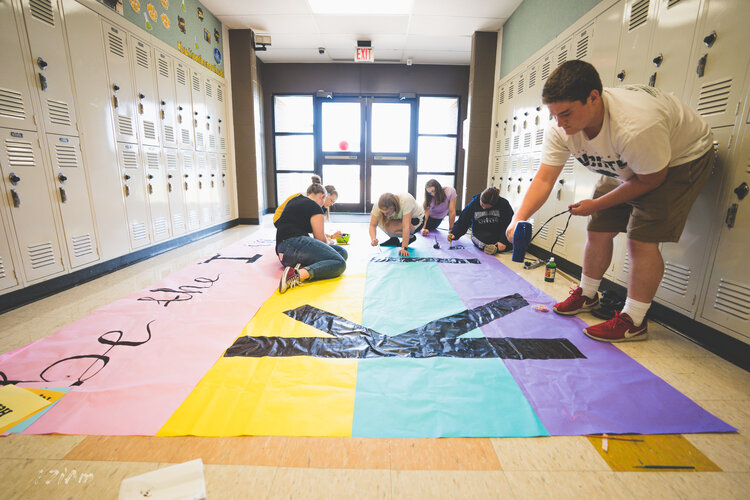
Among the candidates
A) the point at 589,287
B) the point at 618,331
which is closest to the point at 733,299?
the point at 618,331

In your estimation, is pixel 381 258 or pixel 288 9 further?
pixel 288 9

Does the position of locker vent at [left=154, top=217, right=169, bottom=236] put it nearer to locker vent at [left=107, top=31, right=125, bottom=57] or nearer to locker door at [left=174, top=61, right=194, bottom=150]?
locker door at [left=174, top=61, right=194, bottom=150]

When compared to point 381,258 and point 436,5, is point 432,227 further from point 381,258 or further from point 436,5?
point 436,5

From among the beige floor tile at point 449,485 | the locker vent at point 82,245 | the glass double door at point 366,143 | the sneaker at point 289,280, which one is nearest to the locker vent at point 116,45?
the locker vent at point 82,245

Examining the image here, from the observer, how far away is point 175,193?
14.0ft

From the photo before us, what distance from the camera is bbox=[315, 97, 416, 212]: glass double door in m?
7.47

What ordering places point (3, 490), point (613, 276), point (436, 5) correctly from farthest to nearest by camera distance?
point (436, 5) < point (613, 276) < point (3, 490)

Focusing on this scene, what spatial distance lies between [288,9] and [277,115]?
2.82m

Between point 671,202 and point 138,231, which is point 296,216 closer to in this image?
point 138,231

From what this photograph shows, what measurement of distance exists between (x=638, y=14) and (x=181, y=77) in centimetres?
484

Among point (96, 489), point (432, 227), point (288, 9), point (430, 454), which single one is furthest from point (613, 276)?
point (288, 9)

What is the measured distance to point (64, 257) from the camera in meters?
2.72

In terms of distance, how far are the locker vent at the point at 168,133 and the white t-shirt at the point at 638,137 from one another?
13.7 ft

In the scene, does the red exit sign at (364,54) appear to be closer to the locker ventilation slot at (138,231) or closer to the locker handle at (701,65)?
the locker ventilation slot at (138,231)
